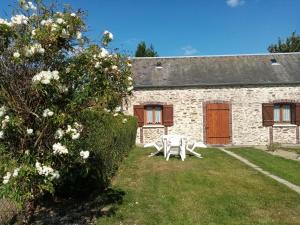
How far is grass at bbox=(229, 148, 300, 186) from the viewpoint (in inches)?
392

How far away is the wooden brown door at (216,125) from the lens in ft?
64.1

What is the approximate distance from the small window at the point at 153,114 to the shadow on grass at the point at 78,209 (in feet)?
40.1

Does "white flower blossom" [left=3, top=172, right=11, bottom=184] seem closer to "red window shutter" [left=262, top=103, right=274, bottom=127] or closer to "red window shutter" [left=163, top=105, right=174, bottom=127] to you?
"red window shutter" [left=163, top=105, right=174, bottom=127]

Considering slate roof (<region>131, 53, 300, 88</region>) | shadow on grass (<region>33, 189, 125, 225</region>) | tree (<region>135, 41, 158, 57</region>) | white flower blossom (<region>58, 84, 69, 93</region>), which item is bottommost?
shadow on grass (<region>33, 189, 125, 225</region>)

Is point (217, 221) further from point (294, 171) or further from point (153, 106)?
point (153, 106)

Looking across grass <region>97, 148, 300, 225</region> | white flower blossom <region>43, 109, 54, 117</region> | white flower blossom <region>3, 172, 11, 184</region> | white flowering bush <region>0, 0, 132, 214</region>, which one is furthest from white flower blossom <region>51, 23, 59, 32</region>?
grass <region>97, 148, 300, 225</region>

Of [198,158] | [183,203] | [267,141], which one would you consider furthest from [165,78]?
[183,203]

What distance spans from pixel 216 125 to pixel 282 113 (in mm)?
3457

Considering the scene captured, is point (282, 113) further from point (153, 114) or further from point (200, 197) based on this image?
point (200, 197)

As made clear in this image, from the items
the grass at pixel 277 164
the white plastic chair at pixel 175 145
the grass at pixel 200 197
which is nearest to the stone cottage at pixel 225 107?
the grass at pixel 277 164

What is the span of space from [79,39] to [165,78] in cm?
1554

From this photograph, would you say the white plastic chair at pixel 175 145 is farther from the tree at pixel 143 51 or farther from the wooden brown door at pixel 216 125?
the tree at pixel 143 51

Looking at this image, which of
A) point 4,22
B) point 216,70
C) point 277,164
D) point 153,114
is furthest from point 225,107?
point 4,22

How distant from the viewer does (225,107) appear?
19.5 m
